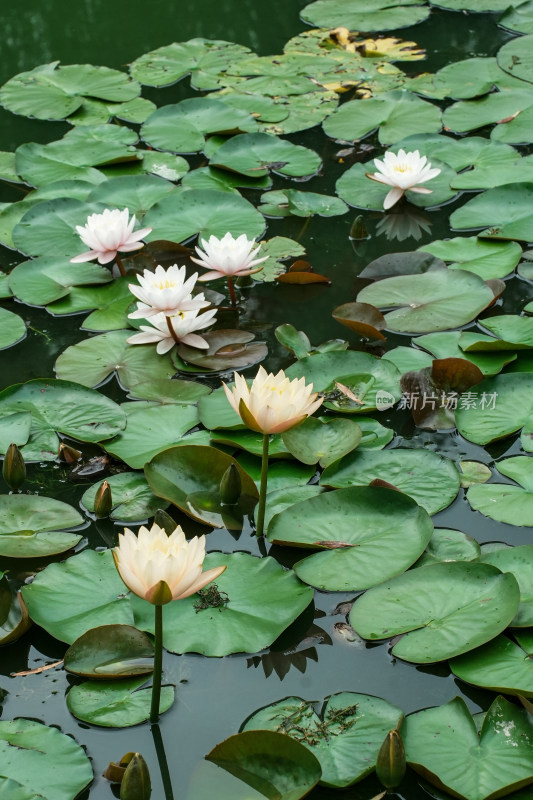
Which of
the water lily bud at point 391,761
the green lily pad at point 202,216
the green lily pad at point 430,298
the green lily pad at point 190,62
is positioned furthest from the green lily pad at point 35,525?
→ the green lily pad at point 190,62

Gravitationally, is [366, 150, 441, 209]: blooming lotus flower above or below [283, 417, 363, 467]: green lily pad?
above

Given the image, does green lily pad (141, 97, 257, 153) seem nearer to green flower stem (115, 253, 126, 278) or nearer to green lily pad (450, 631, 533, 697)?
green flower stem (115, 253, 126, 278)

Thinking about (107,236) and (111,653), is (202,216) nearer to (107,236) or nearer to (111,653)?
(107,236)

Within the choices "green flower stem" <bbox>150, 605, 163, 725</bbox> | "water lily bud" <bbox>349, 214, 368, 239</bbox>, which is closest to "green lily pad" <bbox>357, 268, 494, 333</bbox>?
"water lily bud" <bbox>349, 214, 368, 239</bbox>

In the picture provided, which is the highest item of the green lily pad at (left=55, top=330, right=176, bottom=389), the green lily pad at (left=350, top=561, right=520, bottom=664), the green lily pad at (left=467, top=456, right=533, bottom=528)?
the green lily pad at (left=55, top=330, right=176, bottom=389)

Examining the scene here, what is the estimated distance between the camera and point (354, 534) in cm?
200

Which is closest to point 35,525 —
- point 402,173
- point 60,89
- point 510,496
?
point 510,496

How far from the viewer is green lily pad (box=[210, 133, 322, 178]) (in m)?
3.64

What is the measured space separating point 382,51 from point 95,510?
11.3ft

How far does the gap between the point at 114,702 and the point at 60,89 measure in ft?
11.5

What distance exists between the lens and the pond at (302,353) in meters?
1.76

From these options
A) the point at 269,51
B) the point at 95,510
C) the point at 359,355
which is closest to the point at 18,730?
the point at 95,510

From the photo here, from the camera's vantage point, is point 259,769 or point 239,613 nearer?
point 259,769

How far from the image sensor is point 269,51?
4691mm
